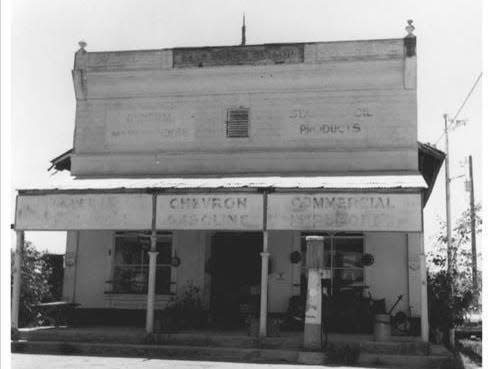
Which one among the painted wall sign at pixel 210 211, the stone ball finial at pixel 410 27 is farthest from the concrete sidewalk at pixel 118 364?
the stone ball finial at pixel 410 27

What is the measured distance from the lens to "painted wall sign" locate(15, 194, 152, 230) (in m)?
12.4

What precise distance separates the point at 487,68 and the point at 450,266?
8944 mm

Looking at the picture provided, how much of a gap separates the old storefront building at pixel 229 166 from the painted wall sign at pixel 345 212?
2.68 ft

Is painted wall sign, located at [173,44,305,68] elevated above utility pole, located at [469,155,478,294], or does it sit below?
above

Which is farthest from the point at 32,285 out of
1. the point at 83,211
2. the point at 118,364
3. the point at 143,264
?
the point at 118,364

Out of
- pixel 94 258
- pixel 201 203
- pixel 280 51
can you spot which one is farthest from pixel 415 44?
pixel 94 258

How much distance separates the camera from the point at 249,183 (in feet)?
41.7

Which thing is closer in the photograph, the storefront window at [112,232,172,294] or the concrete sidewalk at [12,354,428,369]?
the concrete sidewalk at [12,354,428,369]

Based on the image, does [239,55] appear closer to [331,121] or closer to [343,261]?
[331,121]

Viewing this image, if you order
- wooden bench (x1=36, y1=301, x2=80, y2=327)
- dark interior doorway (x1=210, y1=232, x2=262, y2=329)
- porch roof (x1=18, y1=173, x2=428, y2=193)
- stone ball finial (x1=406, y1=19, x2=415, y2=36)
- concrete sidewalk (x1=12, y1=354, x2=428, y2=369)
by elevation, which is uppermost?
stone ball finial (x1=406, y1=19, x2=415, y2=36)

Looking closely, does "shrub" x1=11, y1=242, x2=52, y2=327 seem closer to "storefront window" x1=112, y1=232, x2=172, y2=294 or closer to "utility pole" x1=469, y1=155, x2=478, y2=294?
"storefront window" x1=112, y1=232, x2=172, y2=294

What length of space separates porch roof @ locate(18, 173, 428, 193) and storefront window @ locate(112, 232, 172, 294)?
1.58 m

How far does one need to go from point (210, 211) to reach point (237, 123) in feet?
10.3

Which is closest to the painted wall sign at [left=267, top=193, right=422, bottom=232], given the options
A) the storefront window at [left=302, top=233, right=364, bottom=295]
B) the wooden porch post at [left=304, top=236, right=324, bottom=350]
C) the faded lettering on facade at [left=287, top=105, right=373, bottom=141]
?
the wooden porch post at [left=304, top=236, right=324, bottom=350]
